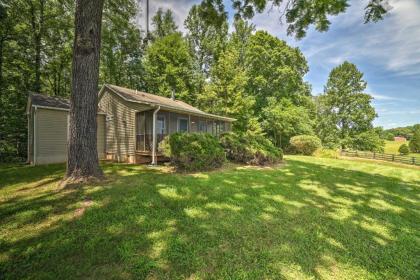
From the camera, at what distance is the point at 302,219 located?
391 cm

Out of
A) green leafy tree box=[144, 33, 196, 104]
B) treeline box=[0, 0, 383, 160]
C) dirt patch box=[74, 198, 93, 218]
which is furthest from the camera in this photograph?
green leafy tree box=[144, 33, 196, 104]

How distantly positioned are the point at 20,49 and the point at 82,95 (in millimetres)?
15010

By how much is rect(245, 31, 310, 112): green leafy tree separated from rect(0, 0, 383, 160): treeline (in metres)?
0.11

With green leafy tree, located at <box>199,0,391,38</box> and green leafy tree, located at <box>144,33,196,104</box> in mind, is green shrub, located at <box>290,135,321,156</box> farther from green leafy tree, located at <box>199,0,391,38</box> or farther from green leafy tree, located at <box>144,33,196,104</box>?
green leafy tree, located at <box>199,0,391,38</box>

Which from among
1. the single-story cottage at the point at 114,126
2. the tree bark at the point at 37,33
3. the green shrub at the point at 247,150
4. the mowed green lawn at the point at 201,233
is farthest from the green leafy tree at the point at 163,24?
the mowed green lawn at the point at 201,233

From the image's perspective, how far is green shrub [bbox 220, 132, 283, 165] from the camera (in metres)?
10.1

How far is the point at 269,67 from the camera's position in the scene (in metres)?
24.0

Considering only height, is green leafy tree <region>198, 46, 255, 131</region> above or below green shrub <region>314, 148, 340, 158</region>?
above

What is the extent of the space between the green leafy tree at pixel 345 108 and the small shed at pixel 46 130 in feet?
91.3

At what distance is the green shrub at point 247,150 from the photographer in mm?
10078

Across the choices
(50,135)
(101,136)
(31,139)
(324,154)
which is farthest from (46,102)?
(324,154)

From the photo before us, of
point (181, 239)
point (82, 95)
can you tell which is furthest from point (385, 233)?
point (82, 95)

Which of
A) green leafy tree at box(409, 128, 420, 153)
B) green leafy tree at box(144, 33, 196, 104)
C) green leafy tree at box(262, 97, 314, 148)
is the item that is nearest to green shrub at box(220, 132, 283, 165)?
green leafy tree at box(262, 97, 314, 148)

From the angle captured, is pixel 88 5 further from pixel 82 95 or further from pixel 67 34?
pixel 67 34
